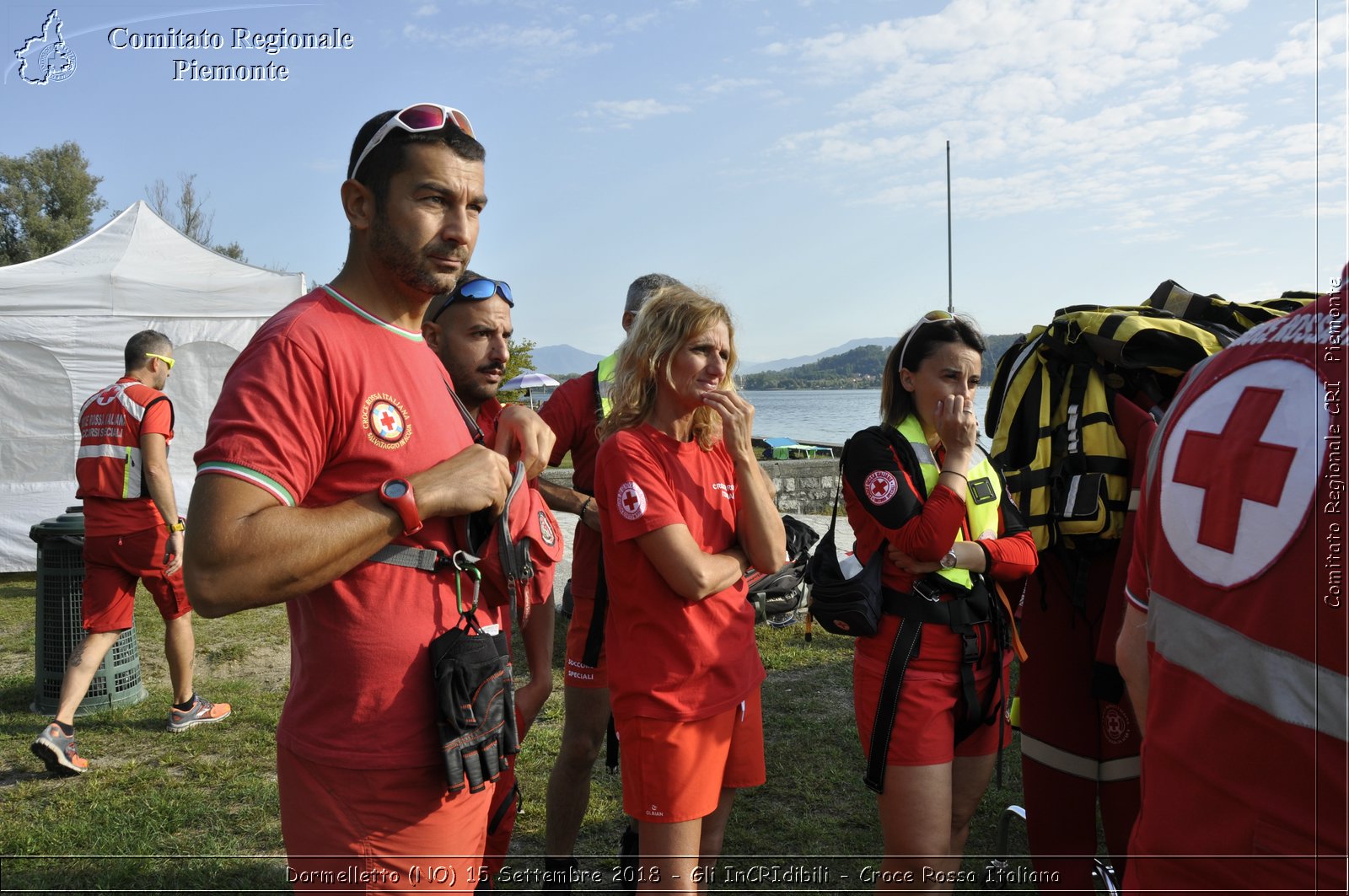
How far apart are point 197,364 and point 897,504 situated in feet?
33.3

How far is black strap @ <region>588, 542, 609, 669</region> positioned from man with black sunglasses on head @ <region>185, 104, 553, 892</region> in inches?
62.9

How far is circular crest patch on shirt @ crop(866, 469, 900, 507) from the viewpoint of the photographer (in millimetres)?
2811

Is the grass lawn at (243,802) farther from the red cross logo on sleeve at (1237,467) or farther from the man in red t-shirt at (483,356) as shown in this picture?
the red cross logo on sleeve at (1237,467)

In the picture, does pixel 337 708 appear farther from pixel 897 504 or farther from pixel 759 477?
pixel 897 504

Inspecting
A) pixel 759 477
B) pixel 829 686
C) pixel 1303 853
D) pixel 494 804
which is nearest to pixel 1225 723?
pixel 1303 853

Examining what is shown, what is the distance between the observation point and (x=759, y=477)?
9.41ft

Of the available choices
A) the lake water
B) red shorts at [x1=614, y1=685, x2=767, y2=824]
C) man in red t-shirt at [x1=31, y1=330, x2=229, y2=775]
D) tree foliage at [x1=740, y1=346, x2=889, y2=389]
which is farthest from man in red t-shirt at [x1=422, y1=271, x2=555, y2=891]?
tree foliage at [x1=740, y1=346, x2=889, y2=389]

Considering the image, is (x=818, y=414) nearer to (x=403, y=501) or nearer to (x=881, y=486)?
(x=881, y=486)

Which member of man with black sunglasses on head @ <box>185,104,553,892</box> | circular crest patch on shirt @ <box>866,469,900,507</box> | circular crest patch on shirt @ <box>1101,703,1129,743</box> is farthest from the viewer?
circular crest patch on shirt @ <box>1101,703,1129,743</box>

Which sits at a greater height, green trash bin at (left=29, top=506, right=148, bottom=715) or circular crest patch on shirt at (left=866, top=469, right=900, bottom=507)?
circular crest patch on shirt at (left=866, top=469, right=900, bottom=507)

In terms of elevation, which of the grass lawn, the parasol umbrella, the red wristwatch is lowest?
the grass lawn

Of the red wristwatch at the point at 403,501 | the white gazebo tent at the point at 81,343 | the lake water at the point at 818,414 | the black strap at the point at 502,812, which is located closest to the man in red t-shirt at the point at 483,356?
the black strap at the point at 502,812

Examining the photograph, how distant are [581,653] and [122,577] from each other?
3.72m

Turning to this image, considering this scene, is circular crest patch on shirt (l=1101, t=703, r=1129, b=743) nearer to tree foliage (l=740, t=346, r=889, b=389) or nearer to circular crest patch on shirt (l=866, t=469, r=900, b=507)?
circular crest patch on shirt (l=866, t=469, r=900, b=507)
